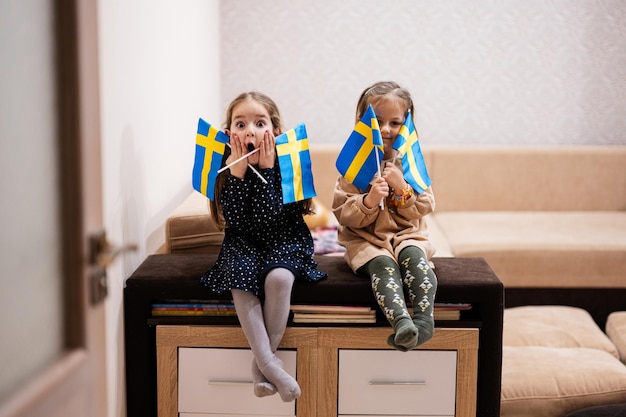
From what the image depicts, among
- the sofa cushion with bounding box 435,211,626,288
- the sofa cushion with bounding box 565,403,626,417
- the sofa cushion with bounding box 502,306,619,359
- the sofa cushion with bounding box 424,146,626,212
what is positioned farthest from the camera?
the sofa cushion with bounding box 424,146,626,212

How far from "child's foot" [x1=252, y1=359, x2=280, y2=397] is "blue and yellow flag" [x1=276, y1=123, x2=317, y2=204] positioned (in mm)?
472

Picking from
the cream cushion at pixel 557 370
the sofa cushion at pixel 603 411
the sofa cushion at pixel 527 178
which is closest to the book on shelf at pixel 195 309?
the cream cushion at pixel 557 370

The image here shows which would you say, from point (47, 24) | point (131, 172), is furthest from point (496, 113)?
point (47, 24)

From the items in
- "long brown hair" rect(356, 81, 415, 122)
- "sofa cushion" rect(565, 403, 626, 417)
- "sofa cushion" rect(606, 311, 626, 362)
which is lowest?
"sofa cushion" rect(565, 403, 626, 417)

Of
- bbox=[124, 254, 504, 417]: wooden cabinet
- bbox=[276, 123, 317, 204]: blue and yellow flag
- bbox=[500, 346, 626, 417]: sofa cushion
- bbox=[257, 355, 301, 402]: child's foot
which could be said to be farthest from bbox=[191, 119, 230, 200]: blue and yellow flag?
bbox=[500, 346, 626, 417]: sofa cushion

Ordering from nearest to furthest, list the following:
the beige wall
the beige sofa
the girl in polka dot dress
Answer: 1. the girl in polka dot dress
2. the beige sofa
3. the beige wall

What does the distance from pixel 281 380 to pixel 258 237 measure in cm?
43

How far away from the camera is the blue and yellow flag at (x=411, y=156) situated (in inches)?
92.5

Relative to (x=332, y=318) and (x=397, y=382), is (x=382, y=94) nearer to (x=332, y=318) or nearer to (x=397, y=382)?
(x=332, y=318)

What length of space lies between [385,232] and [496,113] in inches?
91.9

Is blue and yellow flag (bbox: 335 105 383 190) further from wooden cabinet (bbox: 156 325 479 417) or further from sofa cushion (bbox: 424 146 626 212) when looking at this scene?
sofa cushion (bbox: 424 146 626 212)

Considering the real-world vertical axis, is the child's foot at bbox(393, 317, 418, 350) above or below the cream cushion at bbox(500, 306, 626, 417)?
above

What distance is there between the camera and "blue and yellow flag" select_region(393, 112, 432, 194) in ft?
7.71

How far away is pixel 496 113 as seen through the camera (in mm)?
4508
